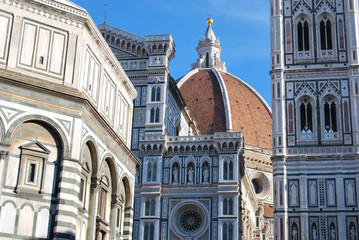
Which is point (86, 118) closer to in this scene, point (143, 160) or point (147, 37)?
point (143, 160)

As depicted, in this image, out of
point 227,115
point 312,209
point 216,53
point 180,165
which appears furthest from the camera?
point 216,53

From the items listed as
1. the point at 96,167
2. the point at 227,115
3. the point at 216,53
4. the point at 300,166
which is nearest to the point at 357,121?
the point at 300,166

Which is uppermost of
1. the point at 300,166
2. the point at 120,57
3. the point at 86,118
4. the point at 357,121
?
the point at 120,57

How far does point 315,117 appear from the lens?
40656 mm

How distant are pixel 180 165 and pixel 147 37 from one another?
31.3 ft

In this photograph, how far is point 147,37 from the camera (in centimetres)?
4416

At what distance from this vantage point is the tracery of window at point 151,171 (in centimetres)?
4119

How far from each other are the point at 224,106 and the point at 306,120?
45.4 meters

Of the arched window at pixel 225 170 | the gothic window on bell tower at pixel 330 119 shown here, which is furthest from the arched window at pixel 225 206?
the gothic window on bell tower at pixel 330 119

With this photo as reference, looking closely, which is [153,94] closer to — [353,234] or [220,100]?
[353,234]

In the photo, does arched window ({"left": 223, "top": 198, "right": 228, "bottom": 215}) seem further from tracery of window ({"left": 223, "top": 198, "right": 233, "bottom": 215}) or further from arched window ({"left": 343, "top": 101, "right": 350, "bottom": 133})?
arched window ({"left": 343, "top": 101, "right": 350, "bottom": 133})

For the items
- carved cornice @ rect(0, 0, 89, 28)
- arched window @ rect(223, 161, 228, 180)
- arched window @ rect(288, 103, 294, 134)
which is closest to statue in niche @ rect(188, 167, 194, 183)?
arched window @ rect(223, 161, 228, 180)

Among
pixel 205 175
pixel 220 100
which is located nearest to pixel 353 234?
pixel 205 175

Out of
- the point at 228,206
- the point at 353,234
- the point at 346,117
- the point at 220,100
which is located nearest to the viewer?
the point at 353,234
